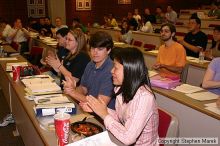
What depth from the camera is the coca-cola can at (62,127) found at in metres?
1.57

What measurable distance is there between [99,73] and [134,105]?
3.11 feet

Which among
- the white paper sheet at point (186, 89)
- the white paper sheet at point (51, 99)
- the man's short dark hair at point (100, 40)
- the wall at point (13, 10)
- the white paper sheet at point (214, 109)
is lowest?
the white paper sheet at point (214, 109)

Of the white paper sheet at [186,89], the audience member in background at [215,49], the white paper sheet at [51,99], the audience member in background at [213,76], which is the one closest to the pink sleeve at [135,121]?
the white paper sheet at [51,99]

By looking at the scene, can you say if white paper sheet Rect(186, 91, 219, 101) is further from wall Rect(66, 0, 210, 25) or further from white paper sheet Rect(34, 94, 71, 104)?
wall Rect(66, 0, 210, 25)

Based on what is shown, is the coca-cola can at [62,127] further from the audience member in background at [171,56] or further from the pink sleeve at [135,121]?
the audience member in background at [171,56]

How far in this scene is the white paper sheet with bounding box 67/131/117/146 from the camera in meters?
1.62

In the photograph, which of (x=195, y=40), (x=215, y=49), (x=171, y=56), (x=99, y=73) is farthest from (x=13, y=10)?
(x=99, y=73)

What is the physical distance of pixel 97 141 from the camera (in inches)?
65.5

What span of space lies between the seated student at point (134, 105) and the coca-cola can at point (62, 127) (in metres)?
0.31

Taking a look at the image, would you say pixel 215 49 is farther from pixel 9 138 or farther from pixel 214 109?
pixel 9 138

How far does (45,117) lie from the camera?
2.10 m

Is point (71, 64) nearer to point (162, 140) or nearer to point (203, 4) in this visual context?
point (162, 140)

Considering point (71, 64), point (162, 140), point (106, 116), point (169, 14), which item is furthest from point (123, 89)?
point (169, 14)

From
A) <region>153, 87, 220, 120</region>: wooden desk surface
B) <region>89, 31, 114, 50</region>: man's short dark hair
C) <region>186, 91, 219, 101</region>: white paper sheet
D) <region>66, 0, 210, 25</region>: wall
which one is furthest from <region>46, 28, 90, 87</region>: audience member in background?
<region>66, 0, 210, 25</region>: wall
